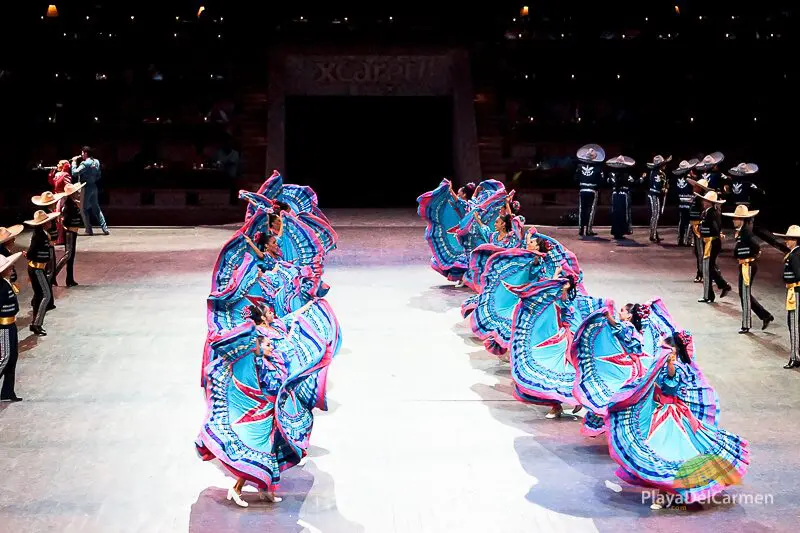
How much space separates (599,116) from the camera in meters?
22.6

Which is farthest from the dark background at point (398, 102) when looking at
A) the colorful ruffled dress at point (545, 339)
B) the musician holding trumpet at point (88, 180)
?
A: the colorful ruffled dress at point (545, 339)

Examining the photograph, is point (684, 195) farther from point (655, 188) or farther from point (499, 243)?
point (499, 243)

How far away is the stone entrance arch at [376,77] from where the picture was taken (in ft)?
72.9

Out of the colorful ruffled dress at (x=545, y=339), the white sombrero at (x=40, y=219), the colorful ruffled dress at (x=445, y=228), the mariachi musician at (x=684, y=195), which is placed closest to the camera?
the colorful ruffled dress at (x=545, y=339)

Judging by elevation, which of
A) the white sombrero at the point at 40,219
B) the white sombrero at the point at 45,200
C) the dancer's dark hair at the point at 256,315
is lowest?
the dancer's dark hair at the point at 256,315

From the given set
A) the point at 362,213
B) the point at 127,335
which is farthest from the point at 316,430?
the point at 362,213

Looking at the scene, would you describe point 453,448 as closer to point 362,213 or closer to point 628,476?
point 628,476

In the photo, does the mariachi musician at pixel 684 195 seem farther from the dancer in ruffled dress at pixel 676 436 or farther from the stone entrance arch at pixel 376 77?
the dancer in ruffled dress at pixel 676 436

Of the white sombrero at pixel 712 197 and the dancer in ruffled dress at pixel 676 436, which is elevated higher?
the white sombrero at pixel 712 197

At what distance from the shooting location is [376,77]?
2233cm

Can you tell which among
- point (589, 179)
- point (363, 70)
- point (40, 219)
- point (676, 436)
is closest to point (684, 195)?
point (589, 179)

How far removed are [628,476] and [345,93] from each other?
16334 mm

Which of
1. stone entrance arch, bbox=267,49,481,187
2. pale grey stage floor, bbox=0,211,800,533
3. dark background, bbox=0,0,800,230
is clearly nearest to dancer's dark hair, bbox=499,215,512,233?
pale grey stage floor, bbox=0,211,800,533

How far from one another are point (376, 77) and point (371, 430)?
1467cm
